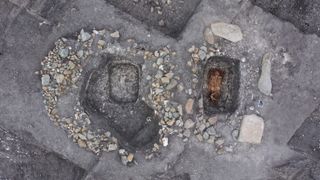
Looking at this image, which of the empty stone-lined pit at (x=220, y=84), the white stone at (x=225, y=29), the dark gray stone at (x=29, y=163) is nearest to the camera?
the white stone at (x=225, y=29)

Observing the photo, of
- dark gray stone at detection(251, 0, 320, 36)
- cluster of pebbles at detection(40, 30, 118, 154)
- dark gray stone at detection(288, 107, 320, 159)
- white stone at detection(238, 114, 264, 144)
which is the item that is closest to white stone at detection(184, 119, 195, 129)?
white stone at detection(238, 114, 264, 144)

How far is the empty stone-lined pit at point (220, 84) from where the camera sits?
3797mm

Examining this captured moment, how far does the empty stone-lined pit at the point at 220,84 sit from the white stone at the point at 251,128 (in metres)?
0.16

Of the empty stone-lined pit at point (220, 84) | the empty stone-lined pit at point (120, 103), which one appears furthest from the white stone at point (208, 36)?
the empty stone-lined pit at point (120, 103)

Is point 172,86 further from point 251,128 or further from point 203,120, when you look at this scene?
→ point 251,128

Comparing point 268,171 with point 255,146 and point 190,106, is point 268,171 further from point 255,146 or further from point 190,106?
point 190,106

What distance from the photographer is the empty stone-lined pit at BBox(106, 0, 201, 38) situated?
3863 millimetres

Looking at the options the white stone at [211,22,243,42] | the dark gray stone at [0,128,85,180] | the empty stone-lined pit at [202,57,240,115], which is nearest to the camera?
the white stone at [211,22,243,42]

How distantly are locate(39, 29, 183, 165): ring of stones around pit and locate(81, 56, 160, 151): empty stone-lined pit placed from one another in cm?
11

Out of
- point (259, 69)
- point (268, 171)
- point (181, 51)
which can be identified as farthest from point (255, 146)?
point (181, 51)

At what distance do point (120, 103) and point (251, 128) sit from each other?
3.48 feet

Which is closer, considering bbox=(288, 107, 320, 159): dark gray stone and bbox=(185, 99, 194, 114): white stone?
bbox=(185, 99, 194, 114): white stone

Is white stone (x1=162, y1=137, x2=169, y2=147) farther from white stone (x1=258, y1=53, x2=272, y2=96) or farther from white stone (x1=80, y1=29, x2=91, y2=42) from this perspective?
white stone (x1=80, y1=29, x2=91, y2=42)

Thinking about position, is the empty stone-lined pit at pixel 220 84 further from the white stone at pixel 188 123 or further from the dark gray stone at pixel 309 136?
the dark gray stone at pixel 309 136
